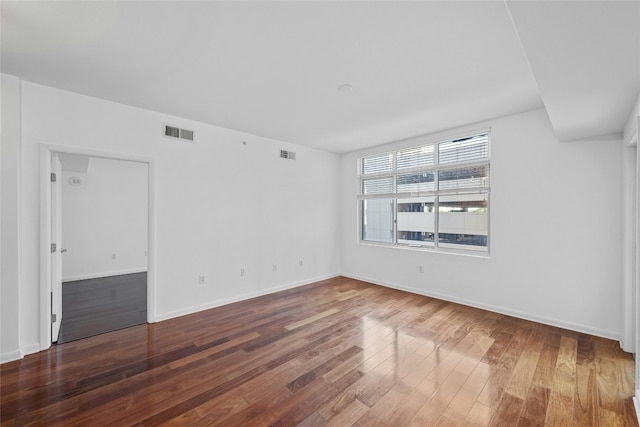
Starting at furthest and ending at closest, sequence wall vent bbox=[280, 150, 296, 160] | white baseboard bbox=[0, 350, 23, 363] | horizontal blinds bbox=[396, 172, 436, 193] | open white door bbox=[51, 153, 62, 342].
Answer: wall vent bbox=[280, 150, 296, 160] → horizontal blinds bbox=[396, 172, 436, 193] → open white door bbox=[51, 153, 62, 342] → white baseboard bbox=[0, 350, 23, 363]

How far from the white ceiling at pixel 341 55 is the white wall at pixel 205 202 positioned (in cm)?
36

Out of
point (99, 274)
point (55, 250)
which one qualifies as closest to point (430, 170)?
point (55, 250)

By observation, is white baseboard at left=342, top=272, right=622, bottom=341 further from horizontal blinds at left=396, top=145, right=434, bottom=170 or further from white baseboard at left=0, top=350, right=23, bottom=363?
white baseboard at left=0, top=350, right=23, bottom=363

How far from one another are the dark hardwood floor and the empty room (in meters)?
0.05

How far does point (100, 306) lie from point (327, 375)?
12.6ft

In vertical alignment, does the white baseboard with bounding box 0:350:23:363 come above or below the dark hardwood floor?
above

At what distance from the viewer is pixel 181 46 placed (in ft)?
7.07

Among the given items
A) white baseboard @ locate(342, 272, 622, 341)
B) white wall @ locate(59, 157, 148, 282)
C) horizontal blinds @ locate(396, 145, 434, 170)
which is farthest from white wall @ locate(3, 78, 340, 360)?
white wall @ locate(59, 157, 148, 282)

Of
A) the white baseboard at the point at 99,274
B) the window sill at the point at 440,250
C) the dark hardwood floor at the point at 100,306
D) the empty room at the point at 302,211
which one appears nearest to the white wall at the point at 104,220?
the white baseboard at the point at 99,274

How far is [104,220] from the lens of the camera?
6.18 metres

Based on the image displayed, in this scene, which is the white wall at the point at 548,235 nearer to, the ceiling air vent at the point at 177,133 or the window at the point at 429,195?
the window at the point at 429,195

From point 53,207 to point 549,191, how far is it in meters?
6.07

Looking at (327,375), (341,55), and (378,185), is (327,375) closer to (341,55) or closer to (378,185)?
(341,55)

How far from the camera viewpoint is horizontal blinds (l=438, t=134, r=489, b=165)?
4093 millimetres
